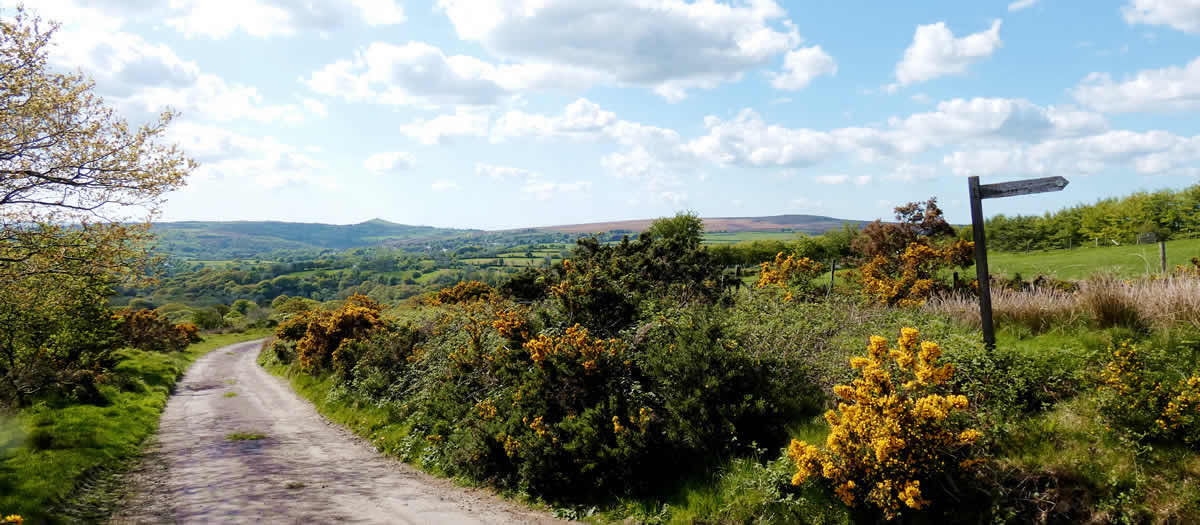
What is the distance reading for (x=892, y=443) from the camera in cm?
521

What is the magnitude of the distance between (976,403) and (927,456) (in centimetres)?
142

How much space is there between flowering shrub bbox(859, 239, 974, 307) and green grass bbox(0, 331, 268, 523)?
1530cm

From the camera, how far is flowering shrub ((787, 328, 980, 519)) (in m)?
5.19

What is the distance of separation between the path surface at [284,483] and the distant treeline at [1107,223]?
4378cm

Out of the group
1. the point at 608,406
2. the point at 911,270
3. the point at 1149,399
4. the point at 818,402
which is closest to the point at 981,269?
the point at 1149,399

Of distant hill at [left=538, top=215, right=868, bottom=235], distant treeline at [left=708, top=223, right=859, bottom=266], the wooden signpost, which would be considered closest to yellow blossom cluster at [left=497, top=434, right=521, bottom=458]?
the wooden signpost

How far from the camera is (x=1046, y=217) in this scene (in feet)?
184

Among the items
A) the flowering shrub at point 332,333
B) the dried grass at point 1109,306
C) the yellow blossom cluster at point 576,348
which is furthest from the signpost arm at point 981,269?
the flowering shrub at point 332,333

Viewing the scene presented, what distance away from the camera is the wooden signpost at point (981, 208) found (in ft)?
21.6

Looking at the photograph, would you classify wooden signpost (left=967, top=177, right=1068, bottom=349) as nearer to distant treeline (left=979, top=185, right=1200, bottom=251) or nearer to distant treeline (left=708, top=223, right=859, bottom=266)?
distant treeline (left=708, top=223, right=859, bottom=266)

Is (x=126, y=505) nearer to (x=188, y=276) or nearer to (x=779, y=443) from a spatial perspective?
(x=779, y=443)

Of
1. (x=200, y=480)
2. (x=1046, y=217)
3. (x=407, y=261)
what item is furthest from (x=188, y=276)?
(x=1046, y=217)

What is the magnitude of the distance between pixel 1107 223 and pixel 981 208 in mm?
A: 55402

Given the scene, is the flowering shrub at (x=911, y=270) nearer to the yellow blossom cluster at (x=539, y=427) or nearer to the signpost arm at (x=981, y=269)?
the signpost arm at (x=981, y=269)
